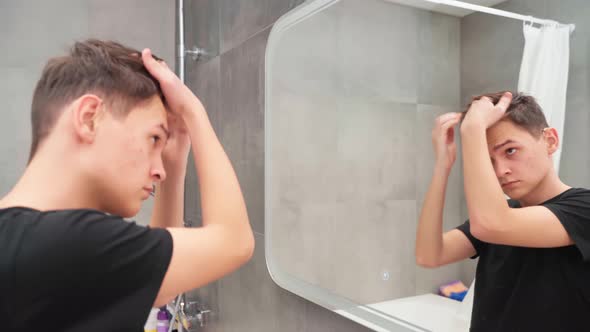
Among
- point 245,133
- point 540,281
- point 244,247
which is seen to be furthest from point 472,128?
point 245,133

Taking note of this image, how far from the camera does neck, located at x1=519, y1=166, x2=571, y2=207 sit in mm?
651

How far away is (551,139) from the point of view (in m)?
0.65

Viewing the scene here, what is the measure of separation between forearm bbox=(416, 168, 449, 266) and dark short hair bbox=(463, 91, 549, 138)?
15cm

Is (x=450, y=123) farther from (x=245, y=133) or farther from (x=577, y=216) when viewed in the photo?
(x=245, y=133)

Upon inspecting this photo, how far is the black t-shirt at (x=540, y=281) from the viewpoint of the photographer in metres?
0.61

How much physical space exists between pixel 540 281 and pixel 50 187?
677mm

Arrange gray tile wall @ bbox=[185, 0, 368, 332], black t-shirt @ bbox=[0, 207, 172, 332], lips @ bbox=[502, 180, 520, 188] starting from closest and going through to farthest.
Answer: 1. black t-shirt @ bbox=[0, 207, 172, 332]
2. lips @ bbox=[502, 180, 520, 188]
3. gray tile wall @ bbox=[185, 0, 368, 332]

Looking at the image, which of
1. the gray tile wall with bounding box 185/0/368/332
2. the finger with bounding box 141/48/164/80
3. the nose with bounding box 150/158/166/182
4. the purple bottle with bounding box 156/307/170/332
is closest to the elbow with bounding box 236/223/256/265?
the nose with bounding box 150/158/166/182

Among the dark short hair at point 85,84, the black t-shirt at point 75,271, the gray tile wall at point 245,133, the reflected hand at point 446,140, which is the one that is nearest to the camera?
the black t-shirt at point 75,271

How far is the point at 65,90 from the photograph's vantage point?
1.92 feet

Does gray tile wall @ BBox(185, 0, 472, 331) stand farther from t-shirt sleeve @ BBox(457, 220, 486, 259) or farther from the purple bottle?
the purple bottle

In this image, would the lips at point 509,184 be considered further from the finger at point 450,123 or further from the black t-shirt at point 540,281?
the finger at point 450,123

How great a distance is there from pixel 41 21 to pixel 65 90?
1787 mm

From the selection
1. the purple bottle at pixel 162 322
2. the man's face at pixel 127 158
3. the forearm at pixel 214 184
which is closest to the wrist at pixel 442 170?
the forearm at pixel 214 184
